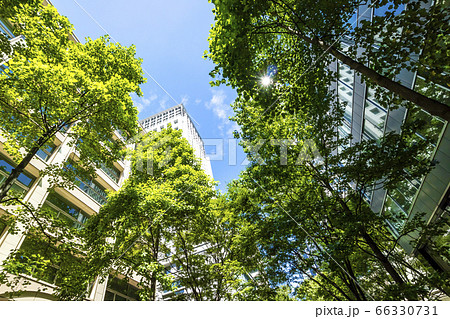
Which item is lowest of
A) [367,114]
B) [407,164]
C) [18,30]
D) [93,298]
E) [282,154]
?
[93,298]

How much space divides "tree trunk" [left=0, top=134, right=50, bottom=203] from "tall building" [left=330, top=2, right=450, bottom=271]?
10697mm

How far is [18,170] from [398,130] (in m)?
15.4

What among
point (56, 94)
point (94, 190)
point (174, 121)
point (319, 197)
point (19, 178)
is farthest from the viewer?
point (174, 121)

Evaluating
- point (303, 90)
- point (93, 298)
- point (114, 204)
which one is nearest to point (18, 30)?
point (114, 204)

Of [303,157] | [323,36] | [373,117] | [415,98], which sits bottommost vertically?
[415,98]

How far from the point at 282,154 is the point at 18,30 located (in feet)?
36.6

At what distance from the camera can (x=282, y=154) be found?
9547mm

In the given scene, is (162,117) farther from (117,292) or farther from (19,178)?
(19,178)

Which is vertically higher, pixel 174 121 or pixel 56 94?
pixel 174 121

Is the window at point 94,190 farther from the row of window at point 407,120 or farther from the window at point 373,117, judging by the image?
the window at point 373,117

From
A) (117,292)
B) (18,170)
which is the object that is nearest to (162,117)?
(117,292)

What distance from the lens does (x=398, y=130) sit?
996 centimetres

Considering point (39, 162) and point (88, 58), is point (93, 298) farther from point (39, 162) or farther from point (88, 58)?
point (88, 58)

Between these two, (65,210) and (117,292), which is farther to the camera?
(117,292)
